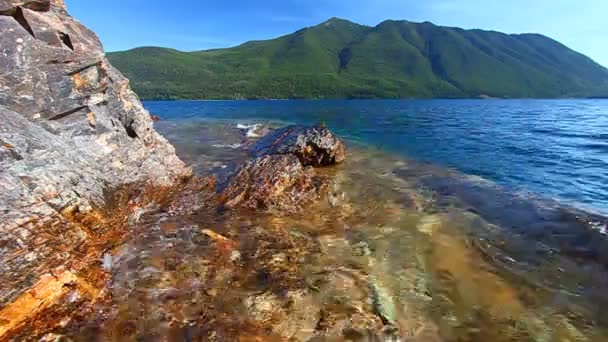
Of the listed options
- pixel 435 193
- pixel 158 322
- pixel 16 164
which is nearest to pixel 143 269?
pixel 158 322

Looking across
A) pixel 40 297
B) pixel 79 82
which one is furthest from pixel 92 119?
pixel 40 297

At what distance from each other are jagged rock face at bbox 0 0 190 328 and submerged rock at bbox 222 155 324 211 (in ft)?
10.7

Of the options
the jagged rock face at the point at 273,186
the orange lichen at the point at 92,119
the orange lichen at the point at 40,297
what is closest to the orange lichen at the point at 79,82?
the orange lichen at the point at 92,119

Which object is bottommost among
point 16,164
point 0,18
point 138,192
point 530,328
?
point 530,328

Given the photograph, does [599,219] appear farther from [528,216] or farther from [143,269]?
[143,269]

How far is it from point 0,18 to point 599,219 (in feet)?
71.1

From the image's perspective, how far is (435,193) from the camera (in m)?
14.4

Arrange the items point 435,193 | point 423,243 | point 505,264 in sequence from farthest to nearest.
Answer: point 435,193, point 423,243, point 505,264

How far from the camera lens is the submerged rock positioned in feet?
38.9

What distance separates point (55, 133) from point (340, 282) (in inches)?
389

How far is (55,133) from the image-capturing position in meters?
10.1

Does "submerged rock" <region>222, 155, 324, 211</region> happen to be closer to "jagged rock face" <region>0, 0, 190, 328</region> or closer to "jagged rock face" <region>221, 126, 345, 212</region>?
"jagged rock face" <region>221, 126, 345, 212</region>

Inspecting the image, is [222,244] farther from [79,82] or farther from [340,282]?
[79,82]

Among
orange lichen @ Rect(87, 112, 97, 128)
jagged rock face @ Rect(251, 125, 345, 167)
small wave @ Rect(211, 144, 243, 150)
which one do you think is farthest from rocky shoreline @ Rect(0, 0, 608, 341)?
small wave @ Rect(211, 144, 243, 150)
